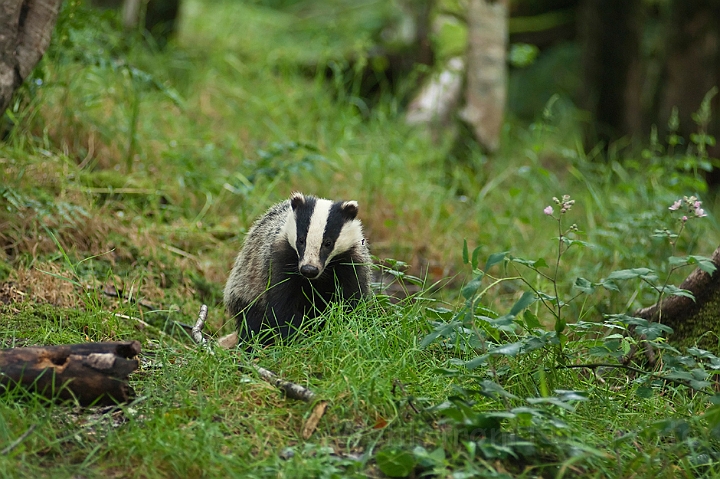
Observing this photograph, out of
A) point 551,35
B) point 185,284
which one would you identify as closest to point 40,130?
point 185,284

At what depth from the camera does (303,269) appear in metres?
3.48

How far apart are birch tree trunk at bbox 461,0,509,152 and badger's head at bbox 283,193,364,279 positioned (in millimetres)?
3291

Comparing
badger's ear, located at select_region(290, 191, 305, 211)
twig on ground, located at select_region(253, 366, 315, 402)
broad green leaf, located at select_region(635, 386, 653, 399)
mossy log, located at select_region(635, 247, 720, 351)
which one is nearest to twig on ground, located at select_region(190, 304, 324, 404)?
twig on ground, located at select_region(253, 366, 315, 402)

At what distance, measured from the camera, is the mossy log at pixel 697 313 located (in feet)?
11.8

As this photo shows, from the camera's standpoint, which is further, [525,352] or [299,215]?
[299,215]

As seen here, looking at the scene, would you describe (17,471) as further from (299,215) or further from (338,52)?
(338,52)

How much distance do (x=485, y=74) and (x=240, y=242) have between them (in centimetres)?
318

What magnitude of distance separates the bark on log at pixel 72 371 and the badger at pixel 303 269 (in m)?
0.88

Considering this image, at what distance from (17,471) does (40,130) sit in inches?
125

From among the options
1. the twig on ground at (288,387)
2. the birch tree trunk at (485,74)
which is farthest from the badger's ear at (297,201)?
the birch tree trunk at (485,74)

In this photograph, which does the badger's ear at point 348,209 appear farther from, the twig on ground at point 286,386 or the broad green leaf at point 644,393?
the broad green leaf at point 644,393

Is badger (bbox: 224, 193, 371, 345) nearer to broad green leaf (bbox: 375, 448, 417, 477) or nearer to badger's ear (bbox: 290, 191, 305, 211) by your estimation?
badger's ear (bbox: 290, 191, 305, 211)

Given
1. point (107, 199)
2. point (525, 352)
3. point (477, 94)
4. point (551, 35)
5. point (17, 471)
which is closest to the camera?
point (17, 471)

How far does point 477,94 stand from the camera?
693 cm
